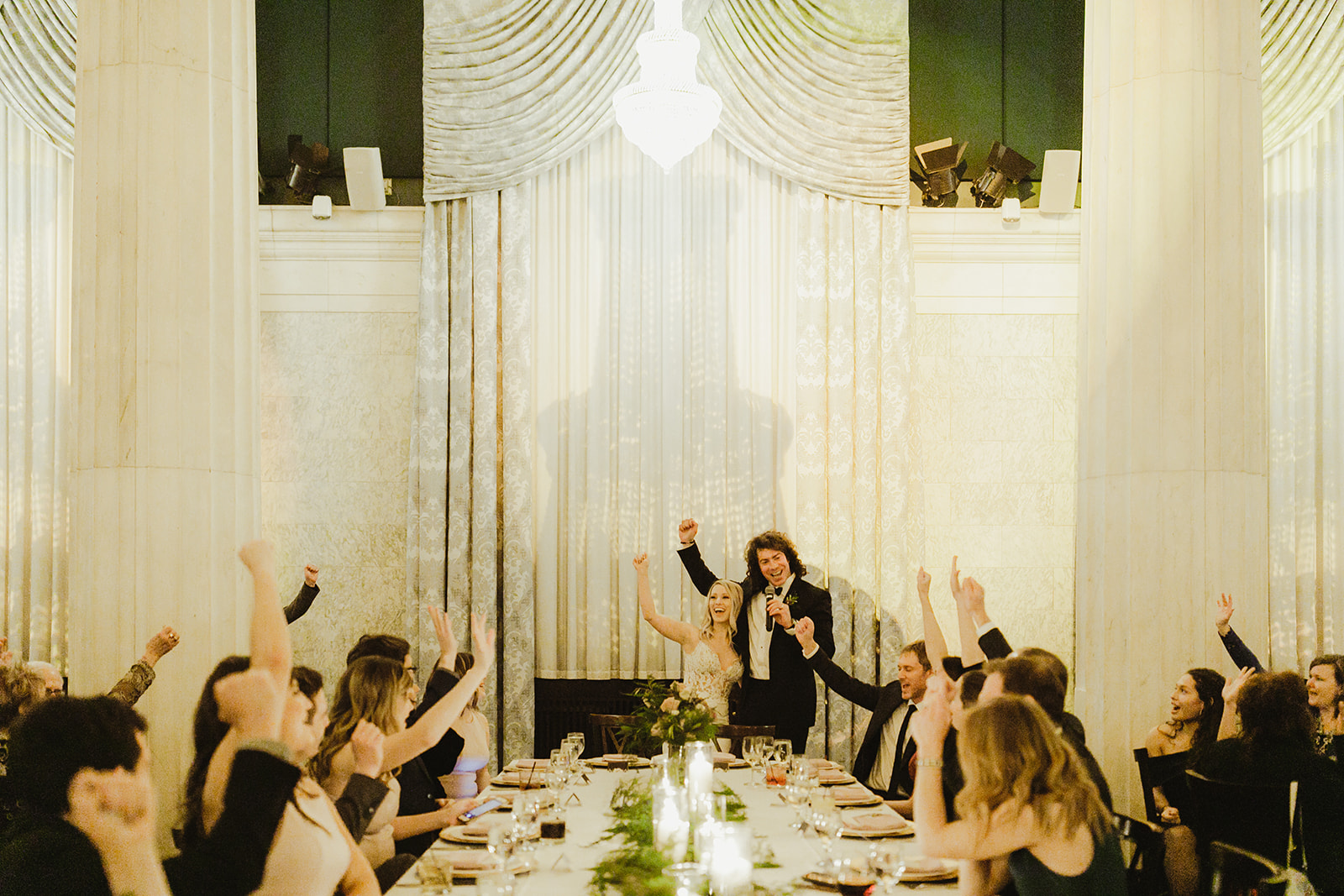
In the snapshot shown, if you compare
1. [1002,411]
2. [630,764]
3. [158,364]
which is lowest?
[630,764]

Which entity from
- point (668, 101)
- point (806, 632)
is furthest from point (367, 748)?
point (668, 101)

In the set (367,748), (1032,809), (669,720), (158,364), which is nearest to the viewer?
(1032,809)

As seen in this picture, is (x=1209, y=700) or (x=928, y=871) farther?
(x=1209, y=700)

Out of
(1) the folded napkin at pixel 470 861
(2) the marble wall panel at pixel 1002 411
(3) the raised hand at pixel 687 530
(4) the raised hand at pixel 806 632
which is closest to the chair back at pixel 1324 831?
(4) the raised hand at pixel 806 632

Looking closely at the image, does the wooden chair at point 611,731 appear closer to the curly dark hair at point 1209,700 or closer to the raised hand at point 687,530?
the raised hand at point 687,530

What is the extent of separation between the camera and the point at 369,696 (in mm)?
3832

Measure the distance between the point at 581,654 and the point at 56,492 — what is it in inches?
134

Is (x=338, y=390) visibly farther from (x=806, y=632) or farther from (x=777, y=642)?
(x=806, y=632)

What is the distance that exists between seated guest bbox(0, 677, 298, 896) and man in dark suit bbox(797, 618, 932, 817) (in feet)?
9.73

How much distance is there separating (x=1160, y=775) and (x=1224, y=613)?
878 mm

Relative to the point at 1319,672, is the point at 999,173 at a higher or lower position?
higher

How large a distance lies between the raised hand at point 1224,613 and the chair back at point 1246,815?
134 cm

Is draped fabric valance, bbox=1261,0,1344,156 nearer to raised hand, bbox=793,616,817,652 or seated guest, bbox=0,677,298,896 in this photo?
raised hand, bbox=793,616,817,652

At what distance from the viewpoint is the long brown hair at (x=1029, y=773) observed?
2674mm
